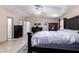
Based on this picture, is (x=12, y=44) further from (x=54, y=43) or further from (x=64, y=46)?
(x=64, y=46)

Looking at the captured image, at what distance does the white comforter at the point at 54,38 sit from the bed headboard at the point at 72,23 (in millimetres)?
132

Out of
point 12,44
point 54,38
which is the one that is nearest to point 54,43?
point 54,38

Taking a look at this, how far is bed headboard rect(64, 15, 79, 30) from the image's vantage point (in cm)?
222

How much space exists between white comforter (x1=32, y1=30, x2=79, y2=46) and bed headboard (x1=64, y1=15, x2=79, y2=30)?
132 mm

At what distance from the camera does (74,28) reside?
2.18 metres

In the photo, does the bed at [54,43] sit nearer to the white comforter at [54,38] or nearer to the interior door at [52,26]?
the white comforter at [54,38]

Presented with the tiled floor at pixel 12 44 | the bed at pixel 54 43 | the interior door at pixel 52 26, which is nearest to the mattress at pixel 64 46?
the bed at pixel 54 43

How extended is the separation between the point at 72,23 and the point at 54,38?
57 centimetres

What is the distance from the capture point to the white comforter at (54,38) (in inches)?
94.0

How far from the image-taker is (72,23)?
2387 millimetres
